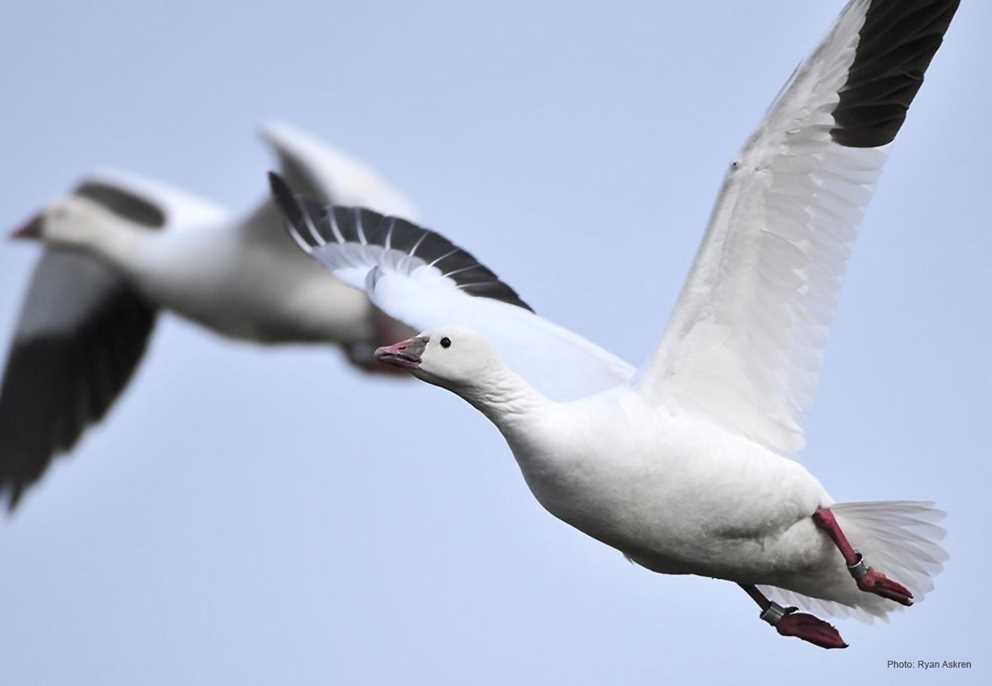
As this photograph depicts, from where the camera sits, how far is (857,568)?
6082 millimetres

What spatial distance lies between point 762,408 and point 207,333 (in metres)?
7.45

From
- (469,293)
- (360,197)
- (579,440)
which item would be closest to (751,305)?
(579,440)

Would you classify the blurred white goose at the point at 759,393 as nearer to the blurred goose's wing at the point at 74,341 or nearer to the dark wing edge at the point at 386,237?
the dark wing edge at the point at 386,237

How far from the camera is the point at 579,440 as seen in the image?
5.59m

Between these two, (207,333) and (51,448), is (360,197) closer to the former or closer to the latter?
(207,333)

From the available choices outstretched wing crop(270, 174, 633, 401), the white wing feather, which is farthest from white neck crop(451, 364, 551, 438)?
outstretched wing crop(270, 174, 633, 401)

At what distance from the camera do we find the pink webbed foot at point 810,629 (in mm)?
6363

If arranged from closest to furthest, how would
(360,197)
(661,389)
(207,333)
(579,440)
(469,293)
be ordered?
1. (579,440)
2. (661,389)
3. (469,293)
4. (360,197)
5. (207,333)

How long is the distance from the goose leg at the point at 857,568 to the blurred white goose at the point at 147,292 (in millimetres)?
6367

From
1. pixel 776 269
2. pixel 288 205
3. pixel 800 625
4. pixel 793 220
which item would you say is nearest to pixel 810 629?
pixel 800 625

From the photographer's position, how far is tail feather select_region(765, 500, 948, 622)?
613 cm

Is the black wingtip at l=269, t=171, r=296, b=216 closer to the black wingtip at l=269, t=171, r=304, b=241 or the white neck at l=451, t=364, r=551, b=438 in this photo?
the black wingtip at l=269, t=171, r=304, b=241

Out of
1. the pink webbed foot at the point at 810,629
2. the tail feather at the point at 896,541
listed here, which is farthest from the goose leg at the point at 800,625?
the tail feather at the point at 896,541

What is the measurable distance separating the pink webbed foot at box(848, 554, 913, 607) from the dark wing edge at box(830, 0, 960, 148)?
1453 millimetres
